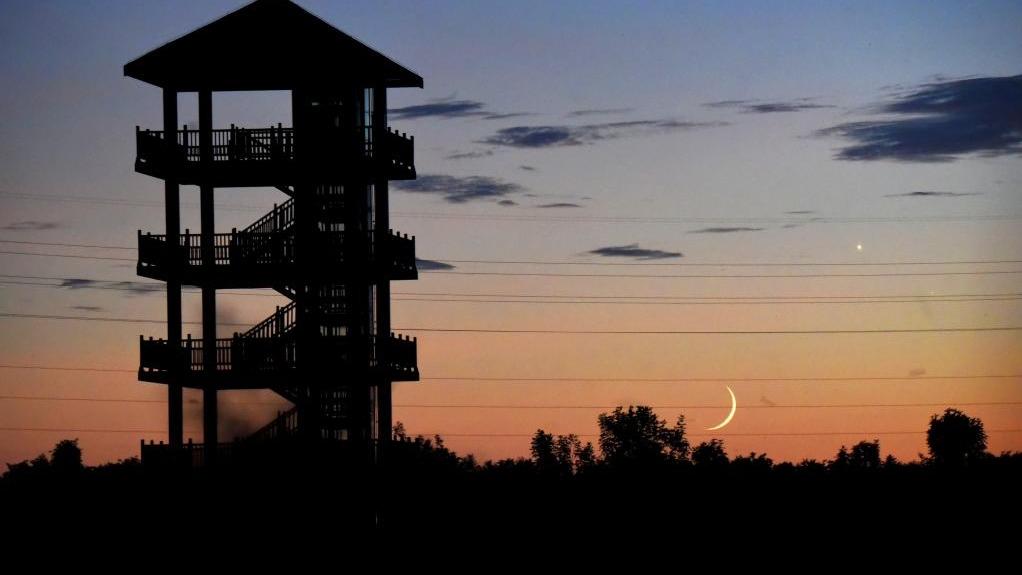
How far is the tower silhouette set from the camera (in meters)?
62.8

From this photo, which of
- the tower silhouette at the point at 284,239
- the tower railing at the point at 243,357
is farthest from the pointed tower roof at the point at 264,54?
the tower railing at the point at 243,357

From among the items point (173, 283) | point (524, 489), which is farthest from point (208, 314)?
point (524, 489)

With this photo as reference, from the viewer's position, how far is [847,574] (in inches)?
2800

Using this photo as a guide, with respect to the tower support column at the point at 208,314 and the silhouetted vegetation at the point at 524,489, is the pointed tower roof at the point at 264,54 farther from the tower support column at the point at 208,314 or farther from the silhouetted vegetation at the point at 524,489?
the silhouetted vegetation at the point at 524,489

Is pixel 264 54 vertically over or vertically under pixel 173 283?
over

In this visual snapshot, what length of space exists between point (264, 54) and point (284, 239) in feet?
20.2

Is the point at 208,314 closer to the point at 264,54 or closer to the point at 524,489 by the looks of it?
the point at 264,54

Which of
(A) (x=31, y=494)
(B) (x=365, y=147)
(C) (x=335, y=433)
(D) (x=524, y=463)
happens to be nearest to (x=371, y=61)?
(B) (x=365, y=147)

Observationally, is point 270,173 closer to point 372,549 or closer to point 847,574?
point 372,549

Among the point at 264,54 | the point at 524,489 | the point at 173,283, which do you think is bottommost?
the point at 524,489

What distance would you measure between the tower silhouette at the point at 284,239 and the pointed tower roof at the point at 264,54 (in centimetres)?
4

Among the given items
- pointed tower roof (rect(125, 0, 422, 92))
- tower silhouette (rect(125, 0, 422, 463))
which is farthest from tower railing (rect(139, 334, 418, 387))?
pointed tower roof (rect(125, 0, 422, 92))

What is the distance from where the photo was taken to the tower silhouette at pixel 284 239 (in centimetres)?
6278

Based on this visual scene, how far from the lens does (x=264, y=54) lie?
63.3 meters
